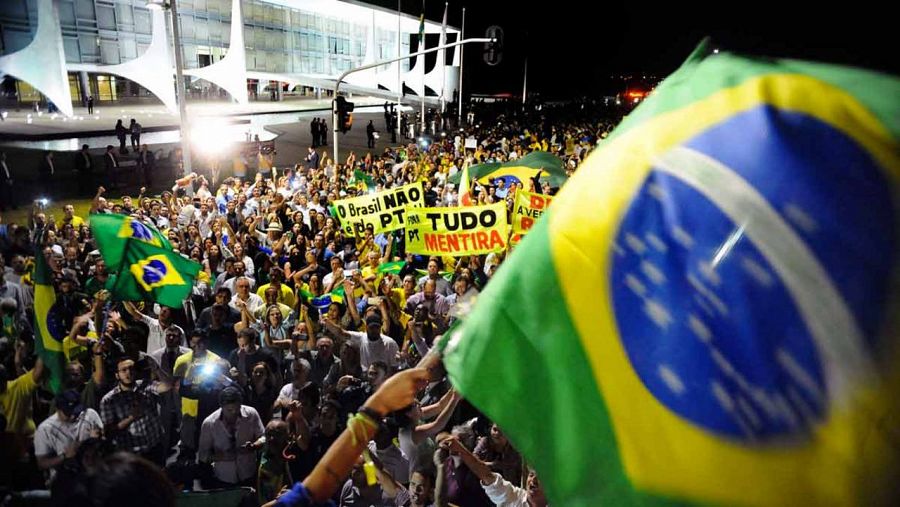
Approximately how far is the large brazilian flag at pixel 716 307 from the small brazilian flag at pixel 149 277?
16.9 ft

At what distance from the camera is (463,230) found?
8.23m

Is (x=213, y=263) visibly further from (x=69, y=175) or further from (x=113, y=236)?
(x=69, y=175)

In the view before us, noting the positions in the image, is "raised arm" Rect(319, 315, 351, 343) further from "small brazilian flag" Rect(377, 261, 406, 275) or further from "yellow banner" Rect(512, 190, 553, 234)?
"yellow banner" Rect(512, 190, 553, 234)

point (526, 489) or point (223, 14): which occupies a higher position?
point (223, 14)

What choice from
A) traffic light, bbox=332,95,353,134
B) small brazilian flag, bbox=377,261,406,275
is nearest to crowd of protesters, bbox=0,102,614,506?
small brazilian flag, bbox=377,261,406,275

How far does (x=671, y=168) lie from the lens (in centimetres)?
210

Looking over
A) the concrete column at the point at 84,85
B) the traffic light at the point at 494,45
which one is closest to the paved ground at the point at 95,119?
the concrete column at the point at 84,85

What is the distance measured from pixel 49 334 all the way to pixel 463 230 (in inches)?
190

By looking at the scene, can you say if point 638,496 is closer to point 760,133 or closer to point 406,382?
point 406,382

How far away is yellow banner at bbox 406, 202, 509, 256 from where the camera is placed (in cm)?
811

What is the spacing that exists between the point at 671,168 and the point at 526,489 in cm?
263

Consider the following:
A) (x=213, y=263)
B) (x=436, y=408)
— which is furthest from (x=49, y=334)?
(x=213, y=263)

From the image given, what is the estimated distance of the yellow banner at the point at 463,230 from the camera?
8109 millimetres

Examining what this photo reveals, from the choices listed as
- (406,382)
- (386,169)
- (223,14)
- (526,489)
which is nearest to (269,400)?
(526,489)
